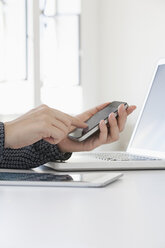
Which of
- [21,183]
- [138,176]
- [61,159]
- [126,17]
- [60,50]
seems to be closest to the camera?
[21,183]

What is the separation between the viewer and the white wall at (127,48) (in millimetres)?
2422

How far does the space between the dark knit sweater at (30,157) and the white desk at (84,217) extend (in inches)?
12.2

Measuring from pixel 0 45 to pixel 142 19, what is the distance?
657mm

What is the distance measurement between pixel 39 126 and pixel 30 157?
0.17 meters

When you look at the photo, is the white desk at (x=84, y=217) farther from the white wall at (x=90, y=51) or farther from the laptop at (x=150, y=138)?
the white wall at (x=90, y=51)

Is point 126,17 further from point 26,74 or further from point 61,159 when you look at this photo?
point 61,159

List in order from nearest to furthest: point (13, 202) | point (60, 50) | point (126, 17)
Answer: point (13, 202)
point (126, 17)
point (60, 50)

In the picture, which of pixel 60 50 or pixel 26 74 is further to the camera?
pixel 60 50

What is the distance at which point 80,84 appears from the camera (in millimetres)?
2793

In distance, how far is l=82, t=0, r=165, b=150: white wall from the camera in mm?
2422

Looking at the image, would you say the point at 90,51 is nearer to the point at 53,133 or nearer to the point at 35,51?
the point at 35,51

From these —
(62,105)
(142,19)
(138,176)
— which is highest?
(142,19)

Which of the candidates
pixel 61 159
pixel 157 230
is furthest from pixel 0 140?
pixel 157 230

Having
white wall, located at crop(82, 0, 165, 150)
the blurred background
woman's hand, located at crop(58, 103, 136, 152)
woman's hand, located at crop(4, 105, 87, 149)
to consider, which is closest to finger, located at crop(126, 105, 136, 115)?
woman's hand, located at crop(58, 103, 136, 152)
